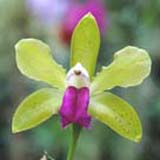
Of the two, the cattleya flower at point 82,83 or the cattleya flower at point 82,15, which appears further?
the cattleya flower at point 82,15

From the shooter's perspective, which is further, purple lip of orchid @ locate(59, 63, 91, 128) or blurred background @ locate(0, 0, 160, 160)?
blurred background @ locate(0, 0, 160, 160)

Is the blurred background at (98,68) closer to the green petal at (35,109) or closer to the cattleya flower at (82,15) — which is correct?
the cattleya flower at (82,15)

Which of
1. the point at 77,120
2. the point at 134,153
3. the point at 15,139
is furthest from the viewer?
the point at 15,139

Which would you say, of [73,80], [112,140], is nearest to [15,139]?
[112,140]

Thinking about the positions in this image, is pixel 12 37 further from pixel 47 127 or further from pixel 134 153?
pixel 134 153

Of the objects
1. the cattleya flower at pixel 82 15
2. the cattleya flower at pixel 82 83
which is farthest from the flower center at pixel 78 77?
the cattleya flower at pixel 82 15

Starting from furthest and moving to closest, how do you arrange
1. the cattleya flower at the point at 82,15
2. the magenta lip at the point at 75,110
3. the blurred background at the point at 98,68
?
1. the blurred background at the point at 98,68
2. the cattleya flower at the point at 82,15
3. the magenta lip at the point at 75,110

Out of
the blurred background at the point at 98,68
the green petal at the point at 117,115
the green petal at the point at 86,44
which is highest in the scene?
the green petal at the point at 86,44

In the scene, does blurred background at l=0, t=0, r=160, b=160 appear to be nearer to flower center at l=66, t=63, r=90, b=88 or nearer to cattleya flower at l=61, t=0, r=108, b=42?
cattleya flower at l=61, t=0, r=108, b=42

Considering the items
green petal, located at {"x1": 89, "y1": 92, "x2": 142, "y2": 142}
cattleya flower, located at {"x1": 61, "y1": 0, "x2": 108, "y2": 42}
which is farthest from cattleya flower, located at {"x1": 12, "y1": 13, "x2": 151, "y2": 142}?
cattleya flower, located at {"x1": 61, "y1": 0, "x2": 108, "y2": 42}
